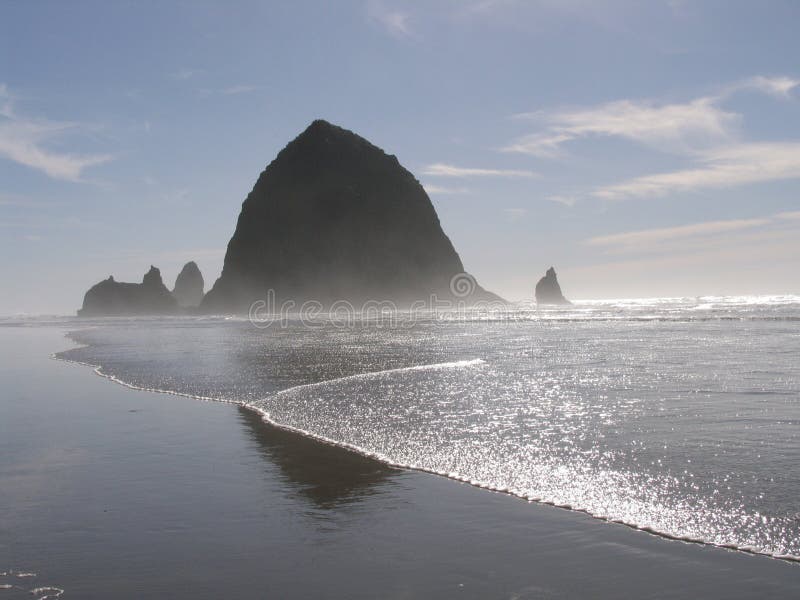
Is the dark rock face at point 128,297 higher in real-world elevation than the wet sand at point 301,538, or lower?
higher

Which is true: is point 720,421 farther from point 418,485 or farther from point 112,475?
point 112,475

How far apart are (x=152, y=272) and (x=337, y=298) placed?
61642 millimetres

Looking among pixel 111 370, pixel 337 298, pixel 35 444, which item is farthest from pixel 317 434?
pixel 337 298

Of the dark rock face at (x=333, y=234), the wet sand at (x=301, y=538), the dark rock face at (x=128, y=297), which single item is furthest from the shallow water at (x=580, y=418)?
the dark rock face at (x=128, y=297)

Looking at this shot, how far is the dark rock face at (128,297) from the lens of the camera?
588 ft

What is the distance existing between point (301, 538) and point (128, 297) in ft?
625

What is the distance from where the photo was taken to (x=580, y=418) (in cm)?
1266

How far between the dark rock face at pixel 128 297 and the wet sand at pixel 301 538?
178906 mm

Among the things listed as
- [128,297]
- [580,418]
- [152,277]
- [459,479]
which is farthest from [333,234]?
[459,479]

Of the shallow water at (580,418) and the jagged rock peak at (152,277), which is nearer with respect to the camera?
the shallow water at (580,418)

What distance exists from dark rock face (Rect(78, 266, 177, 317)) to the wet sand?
587 feet

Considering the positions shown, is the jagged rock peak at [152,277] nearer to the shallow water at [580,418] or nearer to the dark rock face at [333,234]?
the dark rock face at [333,234]

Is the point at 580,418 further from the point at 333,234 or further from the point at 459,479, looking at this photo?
the point at 333,234

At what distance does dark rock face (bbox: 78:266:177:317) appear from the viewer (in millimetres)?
179125
